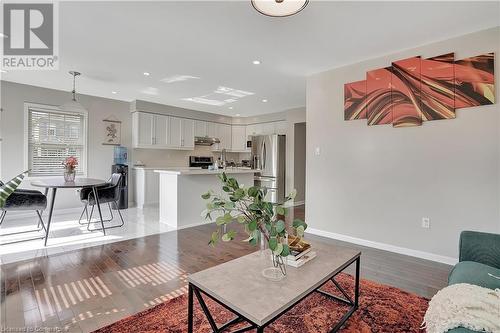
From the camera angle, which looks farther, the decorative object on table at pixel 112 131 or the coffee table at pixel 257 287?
the decorative object on table at pixel 112 131

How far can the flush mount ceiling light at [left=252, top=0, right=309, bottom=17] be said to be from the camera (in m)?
1.75

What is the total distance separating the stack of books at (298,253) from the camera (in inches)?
61.3

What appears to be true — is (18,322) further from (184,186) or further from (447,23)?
(447,23)

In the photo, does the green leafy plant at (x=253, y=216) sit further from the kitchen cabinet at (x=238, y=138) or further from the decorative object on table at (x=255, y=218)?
the kitchen cabinet at (x=238, y=138)

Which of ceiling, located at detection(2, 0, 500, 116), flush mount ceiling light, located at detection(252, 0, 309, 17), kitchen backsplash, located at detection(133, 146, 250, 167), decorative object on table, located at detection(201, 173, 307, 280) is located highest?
ceiling, located at detection(2, 0, 500, 116)

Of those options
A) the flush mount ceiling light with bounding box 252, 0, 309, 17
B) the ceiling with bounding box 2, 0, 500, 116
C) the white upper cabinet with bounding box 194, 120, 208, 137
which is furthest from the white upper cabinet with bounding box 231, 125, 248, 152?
the flush mount ceiling light with bounding box 252, 0, 309, 17

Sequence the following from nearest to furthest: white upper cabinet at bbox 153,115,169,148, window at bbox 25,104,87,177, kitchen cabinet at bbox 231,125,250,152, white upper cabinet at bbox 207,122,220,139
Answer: window at bbox 25,104,87,177 < white upper cabinet at bbox 153,115,169,148 < white upper cabinet at bbox 207,122,220,139 < kitchen cabinet at bbox 231,125,250,152

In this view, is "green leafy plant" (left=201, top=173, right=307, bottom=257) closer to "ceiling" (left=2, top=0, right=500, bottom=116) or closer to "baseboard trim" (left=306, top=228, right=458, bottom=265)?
"ceiling" (left=2, top=0, right=500, bottom=116)

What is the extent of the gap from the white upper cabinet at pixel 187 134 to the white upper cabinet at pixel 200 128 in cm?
10

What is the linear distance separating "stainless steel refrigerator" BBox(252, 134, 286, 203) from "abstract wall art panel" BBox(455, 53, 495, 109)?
3.98 metres

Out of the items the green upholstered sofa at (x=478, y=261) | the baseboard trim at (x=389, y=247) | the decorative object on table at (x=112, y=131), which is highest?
the decorative object on table at (x=112, y=131)

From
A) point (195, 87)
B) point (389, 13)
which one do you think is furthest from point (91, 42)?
point (389, 13)

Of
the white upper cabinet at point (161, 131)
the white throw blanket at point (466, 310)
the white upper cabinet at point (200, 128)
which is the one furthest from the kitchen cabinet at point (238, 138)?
the white throw blanket at point (466, 310)

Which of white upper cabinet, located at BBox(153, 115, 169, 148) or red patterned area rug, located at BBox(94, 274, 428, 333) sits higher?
white upper cabinet, located at BBox(153, 115, 169, 148)
